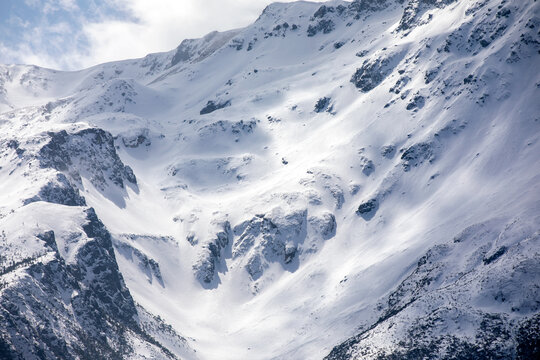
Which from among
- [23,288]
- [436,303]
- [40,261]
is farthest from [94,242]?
[436,303]

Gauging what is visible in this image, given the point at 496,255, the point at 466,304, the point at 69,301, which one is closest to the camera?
the point at 466,304

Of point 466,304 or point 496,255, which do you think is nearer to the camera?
point 466,304

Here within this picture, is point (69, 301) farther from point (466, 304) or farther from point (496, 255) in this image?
point (496, 255)

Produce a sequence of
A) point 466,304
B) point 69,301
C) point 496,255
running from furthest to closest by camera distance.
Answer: point 69,301 → point 496,255 → point 466,304

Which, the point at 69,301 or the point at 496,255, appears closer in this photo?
the point at 496,255

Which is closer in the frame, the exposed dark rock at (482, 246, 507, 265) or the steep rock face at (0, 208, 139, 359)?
the steep rock face at (0, 208, 139, 359)

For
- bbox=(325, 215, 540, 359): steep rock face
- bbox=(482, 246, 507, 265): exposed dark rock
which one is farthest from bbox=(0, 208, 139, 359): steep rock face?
bbox=(482, 246, 507, 265): exposed dark rock

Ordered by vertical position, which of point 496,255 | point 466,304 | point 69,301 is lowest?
point 466,304

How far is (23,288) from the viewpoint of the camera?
465ft

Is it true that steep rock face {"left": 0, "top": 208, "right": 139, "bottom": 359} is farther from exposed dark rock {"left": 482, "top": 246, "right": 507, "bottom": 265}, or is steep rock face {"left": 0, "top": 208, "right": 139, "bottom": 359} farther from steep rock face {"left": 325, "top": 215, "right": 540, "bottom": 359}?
exposed dark rock {"left": 482, "top": 246, "right": 507, "bottom": 265}

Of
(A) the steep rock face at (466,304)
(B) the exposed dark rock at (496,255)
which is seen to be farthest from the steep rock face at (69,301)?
(B) the exposed dark rock at (496,255)

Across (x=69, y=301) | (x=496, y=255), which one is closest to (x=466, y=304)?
(x=496, y=255)

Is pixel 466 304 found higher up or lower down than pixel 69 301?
lower down

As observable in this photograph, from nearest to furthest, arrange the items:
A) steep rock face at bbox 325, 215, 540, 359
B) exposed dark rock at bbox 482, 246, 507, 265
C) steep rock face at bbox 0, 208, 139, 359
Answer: steep rock face at bbox 325, 215, 540, 359 < steep rock face at bbox 0, 208, 139, 359 < exposed dark rock at bbox 482, 246, 507, 265
